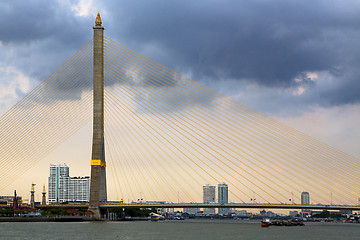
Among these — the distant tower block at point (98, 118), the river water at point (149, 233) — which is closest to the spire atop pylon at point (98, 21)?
the distant tower block at point (98, 118)

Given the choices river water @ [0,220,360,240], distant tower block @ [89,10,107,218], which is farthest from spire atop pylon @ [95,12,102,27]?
river water @ [0,220,360,240]

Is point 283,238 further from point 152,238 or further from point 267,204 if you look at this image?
point 267,204

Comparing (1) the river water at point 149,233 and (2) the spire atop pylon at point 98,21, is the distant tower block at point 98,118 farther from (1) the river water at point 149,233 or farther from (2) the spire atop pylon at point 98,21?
(1) the river water at point 149,233

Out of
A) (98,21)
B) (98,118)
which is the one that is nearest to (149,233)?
(98,118)

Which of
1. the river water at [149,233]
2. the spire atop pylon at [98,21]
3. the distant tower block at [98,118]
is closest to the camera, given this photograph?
the river water at [149,233]

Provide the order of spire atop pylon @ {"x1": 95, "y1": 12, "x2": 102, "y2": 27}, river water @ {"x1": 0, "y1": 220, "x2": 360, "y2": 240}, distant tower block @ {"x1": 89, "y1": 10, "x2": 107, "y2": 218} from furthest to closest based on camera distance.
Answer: spire atop pylon @ {"x1": 95, "y1": 12, "x2": 102, "y2": 27}
distant tower block @ {"x1": 89, "y1": 10, "x2": 107, "y2": 218}
river water @ {"x1": 0, "y1": 220, "x2": 360, "y2": 240}

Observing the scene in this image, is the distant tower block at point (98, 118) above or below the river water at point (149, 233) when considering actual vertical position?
above

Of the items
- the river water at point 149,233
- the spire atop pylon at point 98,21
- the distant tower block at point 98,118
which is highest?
the spire atop pylon at point 98,21

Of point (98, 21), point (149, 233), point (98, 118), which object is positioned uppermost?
point (98, 21)

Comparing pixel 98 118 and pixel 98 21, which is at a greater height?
pixel 98 21

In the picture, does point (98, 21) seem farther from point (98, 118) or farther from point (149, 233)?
point (149, 233)

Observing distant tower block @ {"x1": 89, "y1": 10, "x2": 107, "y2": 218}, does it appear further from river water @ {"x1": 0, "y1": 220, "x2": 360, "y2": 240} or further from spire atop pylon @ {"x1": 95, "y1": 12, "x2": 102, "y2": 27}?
river water @ {"x1": 0, "y1": 220, "x2": 360, "y2": 240}

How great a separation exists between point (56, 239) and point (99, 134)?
46108 mm

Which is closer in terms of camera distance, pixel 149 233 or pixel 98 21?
pixel 149 233
